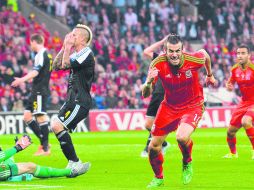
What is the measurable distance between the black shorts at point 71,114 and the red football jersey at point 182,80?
6.11 ft

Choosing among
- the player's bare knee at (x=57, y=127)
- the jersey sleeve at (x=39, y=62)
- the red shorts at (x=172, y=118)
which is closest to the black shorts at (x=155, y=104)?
the jersey sleeve at (x=39, y=62)

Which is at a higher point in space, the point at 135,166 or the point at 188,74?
the point at 188,74

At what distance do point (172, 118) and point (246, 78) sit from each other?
224 inches

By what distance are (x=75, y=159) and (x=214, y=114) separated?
61.3 feet

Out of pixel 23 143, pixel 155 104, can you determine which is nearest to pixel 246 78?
pixel 155 104

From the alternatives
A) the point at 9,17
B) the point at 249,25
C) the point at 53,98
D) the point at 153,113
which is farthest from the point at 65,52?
the point at 249,25

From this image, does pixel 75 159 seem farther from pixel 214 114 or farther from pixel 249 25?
pixel 249 25

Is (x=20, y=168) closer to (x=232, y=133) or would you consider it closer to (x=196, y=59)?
(x=196, y=59)

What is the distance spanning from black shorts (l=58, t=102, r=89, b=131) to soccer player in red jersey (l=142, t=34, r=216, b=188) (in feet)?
5.87

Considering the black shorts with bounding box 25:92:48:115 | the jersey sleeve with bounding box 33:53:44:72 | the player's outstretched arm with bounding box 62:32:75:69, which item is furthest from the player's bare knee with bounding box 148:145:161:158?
the black shorts with bounding box 25:92:48:115

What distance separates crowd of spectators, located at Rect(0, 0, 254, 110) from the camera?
32.8 metres

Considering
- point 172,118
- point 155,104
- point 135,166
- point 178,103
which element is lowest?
point 135,166

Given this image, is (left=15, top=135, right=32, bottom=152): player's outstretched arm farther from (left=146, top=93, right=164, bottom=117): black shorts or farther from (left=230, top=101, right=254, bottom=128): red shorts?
(left=230, top=101, right=254, bottom=128): red shorts

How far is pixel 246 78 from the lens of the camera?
18188mm
